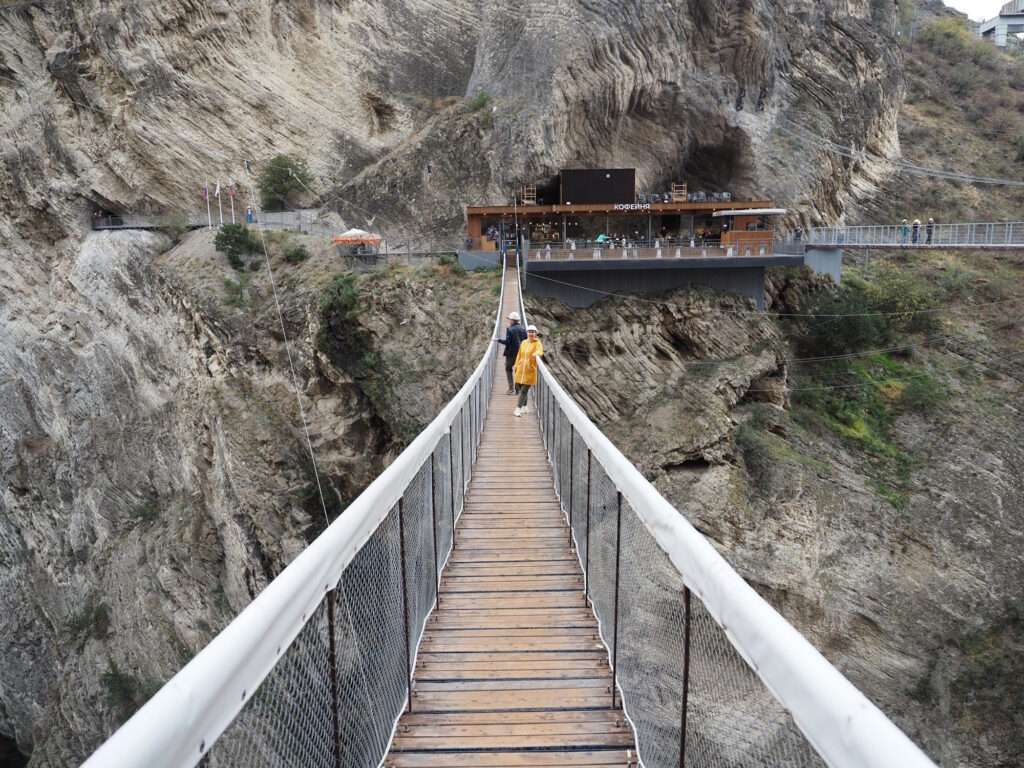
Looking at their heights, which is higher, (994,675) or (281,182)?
(281,182)

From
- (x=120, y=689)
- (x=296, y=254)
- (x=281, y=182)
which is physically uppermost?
(x=281, y=182)

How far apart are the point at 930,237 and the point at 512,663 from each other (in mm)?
26423

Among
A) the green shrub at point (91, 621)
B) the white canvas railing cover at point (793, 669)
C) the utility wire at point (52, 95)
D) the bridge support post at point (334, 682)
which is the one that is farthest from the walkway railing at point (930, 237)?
the utility wire at point (52, 95)

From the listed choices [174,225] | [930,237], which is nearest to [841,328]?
[930,237]

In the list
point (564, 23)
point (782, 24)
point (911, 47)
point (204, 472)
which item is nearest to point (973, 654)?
point (204, 472)

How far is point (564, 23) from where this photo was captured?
2670 cm

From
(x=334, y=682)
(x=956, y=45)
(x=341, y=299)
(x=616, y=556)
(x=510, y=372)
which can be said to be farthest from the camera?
(x=956, y=45)

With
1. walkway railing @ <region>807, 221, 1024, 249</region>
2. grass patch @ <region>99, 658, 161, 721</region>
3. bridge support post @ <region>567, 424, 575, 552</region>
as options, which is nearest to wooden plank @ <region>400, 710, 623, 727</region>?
bridge support post @ <region>567, 424, 575, 552</region>

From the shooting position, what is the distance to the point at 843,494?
19.2 metres

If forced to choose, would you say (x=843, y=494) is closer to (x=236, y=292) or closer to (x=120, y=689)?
(x=236, y=292)

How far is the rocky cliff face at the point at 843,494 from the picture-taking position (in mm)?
16984

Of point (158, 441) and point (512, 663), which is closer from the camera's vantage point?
point (512, 663)

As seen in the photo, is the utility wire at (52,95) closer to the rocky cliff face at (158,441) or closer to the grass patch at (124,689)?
the rocky cliff face at (158,441)

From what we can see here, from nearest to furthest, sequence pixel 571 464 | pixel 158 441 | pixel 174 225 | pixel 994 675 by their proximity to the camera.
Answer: pixel 571 464, pixel 994 675, pixel 158 441, pixel 174 225
